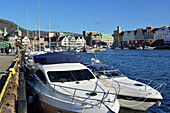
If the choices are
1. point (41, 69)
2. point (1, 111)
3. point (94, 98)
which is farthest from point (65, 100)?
point (41, 69)

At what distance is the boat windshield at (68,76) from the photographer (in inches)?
403

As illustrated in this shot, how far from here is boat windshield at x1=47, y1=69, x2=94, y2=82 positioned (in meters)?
10.2

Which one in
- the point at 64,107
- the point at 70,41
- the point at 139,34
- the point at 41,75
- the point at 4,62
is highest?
the point at 139,34

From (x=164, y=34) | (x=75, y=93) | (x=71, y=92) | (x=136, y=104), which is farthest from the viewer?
(x=164, y=34)

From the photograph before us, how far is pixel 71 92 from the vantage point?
887 cm

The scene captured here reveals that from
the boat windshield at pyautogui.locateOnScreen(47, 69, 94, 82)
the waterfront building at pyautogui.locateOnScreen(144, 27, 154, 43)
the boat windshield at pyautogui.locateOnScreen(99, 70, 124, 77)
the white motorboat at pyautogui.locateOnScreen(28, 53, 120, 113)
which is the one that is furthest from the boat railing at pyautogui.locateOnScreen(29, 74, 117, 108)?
the waterfront building at pyautogui.locateOnScreen(144, 27, 154, 43)

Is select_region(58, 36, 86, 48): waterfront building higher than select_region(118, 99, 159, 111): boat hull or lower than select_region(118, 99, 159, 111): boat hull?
higher

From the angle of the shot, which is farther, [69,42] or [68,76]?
[69,42]

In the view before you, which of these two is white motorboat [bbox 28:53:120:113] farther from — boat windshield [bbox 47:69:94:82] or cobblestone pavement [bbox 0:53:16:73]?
cobblestone pavement [bbox 0:53:16:73]

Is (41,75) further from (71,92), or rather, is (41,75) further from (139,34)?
(139,34)

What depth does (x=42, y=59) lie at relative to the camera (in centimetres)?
1385

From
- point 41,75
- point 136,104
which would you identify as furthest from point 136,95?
point 41,75

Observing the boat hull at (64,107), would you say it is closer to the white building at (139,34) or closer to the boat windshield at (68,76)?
the boat windshield at (68,76)

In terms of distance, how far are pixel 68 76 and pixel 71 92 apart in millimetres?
1718
